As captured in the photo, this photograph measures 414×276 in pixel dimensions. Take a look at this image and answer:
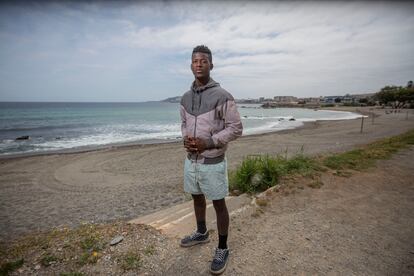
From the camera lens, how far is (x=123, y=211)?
5719 millimetres

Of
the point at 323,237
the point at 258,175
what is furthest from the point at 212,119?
the point at 258,175

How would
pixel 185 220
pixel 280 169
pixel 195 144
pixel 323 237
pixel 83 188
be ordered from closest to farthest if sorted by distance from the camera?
pixel 195 144 → pixel 323 237 → pixel 185 220 → pixel 280 169 → pixel 83 188

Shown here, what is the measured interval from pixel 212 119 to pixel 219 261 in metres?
1.47

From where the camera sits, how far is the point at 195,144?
7.72ft

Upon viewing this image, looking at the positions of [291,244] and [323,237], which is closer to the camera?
[291,244]

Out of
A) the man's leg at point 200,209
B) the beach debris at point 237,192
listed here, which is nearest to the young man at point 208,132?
the man's leg at point 200,209

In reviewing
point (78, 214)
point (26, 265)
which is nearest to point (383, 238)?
point (26, 265)

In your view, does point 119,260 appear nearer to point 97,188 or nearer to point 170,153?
point 97,188

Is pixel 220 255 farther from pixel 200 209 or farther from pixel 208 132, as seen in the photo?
pixel 208 132

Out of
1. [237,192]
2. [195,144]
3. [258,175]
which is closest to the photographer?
[195,144]

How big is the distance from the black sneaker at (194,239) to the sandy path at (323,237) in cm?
7

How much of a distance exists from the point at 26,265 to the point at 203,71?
2.80 meters

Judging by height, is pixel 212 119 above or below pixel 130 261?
above

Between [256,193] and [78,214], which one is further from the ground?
[256,193]
